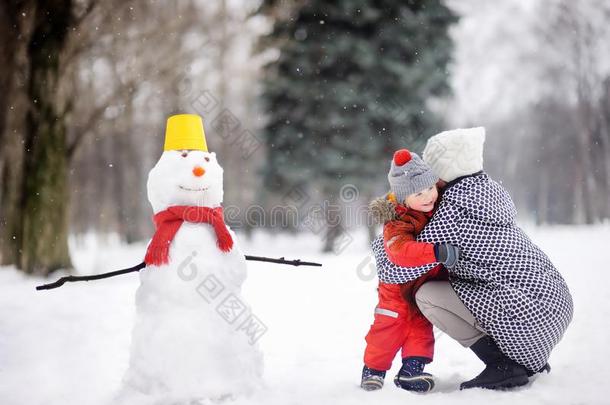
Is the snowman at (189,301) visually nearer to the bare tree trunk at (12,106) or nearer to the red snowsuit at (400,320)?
the red snowsuit at (400,320)

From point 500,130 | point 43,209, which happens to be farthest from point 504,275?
point 500,130

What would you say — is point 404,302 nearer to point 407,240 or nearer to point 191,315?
point 407,240

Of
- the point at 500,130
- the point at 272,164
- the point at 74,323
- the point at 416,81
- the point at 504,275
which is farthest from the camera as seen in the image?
the point at 500,130

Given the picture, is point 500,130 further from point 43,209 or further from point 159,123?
point 43,209

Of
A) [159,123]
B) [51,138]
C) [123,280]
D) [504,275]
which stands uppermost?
[159,123]

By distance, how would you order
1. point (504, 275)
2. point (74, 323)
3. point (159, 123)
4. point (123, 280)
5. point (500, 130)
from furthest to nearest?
point (500, 130), point (159, 123), point (123, 280), point (74, 323), point (504, 275)

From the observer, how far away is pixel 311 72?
9.92m

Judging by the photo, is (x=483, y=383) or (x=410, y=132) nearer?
(x=483, y=383)

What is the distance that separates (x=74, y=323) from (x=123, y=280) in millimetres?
2668

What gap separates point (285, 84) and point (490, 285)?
314 inches

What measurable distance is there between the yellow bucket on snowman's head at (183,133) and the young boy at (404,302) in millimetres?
1167

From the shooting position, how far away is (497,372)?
2.67 metres

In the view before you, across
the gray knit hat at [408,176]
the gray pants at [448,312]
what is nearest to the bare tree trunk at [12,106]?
the gray knit hat at [408,176]

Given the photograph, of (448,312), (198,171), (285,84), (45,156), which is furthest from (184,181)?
(285,84)
